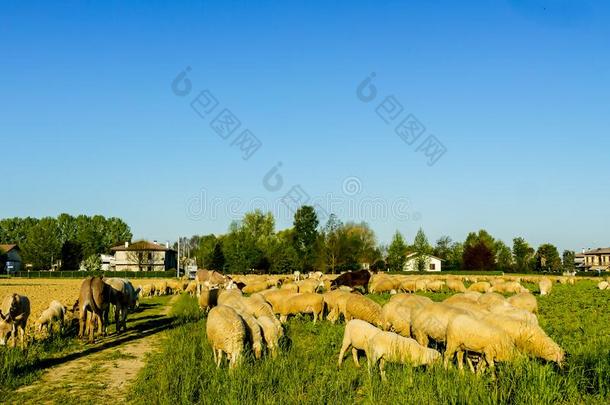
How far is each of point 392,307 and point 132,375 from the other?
7395 mm

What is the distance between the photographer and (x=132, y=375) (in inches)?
456

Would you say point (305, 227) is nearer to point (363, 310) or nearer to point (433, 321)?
point (363, 310)

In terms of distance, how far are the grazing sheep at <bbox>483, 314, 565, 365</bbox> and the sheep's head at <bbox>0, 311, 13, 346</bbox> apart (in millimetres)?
13037

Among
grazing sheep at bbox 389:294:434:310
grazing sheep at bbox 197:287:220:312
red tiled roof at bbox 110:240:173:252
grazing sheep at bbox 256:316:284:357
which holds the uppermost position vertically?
red tiled roof at bbox 110:240:173:252

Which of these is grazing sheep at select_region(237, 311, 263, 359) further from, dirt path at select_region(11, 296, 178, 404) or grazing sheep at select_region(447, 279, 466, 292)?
grazing sheep at select_region(447, 279, 466, 292)

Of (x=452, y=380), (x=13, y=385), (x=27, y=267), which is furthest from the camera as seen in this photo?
(x=27, y=267)

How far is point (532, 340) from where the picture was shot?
33.1ft

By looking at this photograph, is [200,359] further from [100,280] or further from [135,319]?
[135,319]

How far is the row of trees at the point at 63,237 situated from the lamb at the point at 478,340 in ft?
380

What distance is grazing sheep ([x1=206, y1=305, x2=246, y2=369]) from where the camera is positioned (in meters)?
11.1

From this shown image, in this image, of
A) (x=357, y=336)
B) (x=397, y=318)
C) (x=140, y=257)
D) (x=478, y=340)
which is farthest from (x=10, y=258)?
(x=478, y=340)

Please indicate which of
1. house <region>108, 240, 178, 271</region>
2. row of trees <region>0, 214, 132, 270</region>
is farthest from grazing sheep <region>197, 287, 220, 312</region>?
row of trees <region>0, 214, 132, 270</region>

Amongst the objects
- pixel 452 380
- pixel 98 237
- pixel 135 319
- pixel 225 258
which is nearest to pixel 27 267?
pixel 98 237

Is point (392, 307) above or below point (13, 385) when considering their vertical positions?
above
